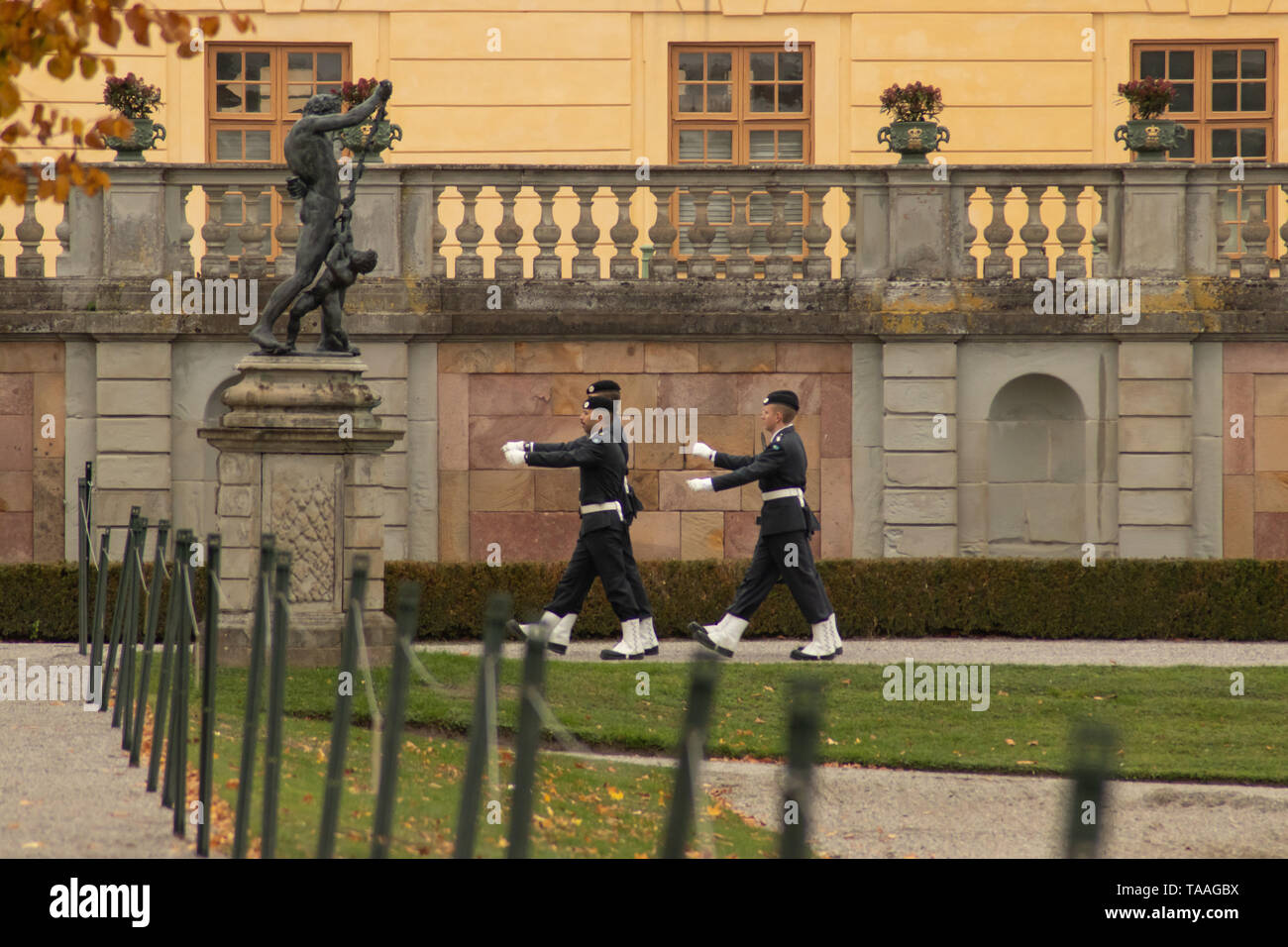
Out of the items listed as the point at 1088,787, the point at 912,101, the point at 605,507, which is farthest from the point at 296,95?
the point at 1088,787

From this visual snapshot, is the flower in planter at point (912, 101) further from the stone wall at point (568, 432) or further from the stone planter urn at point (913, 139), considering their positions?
the stone wall at point (568, 432)

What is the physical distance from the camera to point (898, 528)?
15.2 meters

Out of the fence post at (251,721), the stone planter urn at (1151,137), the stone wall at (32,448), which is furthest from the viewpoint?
the stone planter urn at (1151,137)

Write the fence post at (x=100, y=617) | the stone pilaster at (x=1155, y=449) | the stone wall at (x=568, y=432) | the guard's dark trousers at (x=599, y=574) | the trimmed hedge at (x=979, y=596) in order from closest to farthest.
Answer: the fence post at (x=100, y=617) → the guard's dark trousers at (x=599, y=574) → the trimmed hedge at (x=979, y=596) → the stone wall at (x=568, y=432) → the stone pilaster at (x=1155, y=449)

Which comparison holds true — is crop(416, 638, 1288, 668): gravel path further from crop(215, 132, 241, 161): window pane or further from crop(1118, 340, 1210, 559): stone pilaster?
crop(215, 132, 241, 161): window pane

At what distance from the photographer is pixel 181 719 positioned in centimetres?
668

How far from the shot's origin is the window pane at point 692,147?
2075 cm

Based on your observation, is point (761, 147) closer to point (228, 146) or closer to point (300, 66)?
point (300, 66)

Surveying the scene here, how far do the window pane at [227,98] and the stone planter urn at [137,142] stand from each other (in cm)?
554

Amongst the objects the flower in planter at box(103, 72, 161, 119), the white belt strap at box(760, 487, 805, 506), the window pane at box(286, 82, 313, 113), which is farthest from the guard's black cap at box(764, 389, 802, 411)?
the window pane at box(286, 82, 313, 113)

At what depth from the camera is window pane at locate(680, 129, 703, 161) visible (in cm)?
2075

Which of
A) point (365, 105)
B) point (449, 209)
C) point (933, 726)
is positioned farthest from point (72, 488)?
point (933, 726)

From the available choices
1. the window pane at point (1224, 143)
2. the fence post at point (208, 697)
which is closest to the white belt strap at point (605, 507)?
the fence post at point (208, 697)
